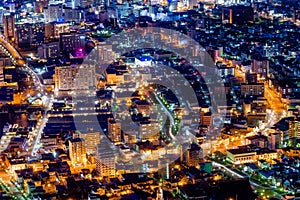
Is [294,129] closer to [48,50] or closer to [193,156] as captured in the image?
[193,156]

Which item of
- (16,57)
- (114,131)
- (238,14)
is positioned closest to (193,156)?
(114,131)

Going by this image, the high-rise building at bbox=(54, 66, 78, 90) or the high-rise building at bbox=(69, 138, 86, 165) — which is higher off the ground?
the high-rise building at bbox=(54, 66, 78, 90)

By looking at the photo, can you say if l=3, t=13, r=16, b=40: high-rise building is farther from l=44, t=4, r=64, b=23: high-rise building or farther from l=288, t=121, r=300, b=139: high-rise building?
l=288, t=121, r=300, b=139: high-rise building

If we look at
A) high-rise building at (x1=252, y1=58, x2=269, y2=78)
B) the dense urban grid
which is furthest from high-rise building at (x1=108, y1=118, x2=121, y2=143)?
high-rise building at (x1=252, y1=58, x2=269, y2=78)

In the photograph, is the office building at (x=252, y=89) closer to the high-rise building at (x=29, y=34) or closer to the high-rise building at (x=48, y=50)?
the high-rise building at (x=48, y=50)

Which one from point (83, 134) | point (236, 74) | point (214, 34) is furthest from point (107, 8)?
point (83, 134)

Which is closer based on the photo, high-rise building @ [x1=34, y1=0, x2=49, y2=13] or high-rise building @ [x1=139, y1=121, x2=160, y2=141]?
high-rise building @ [x1=139, y1=121, x2=160, y2=141]
